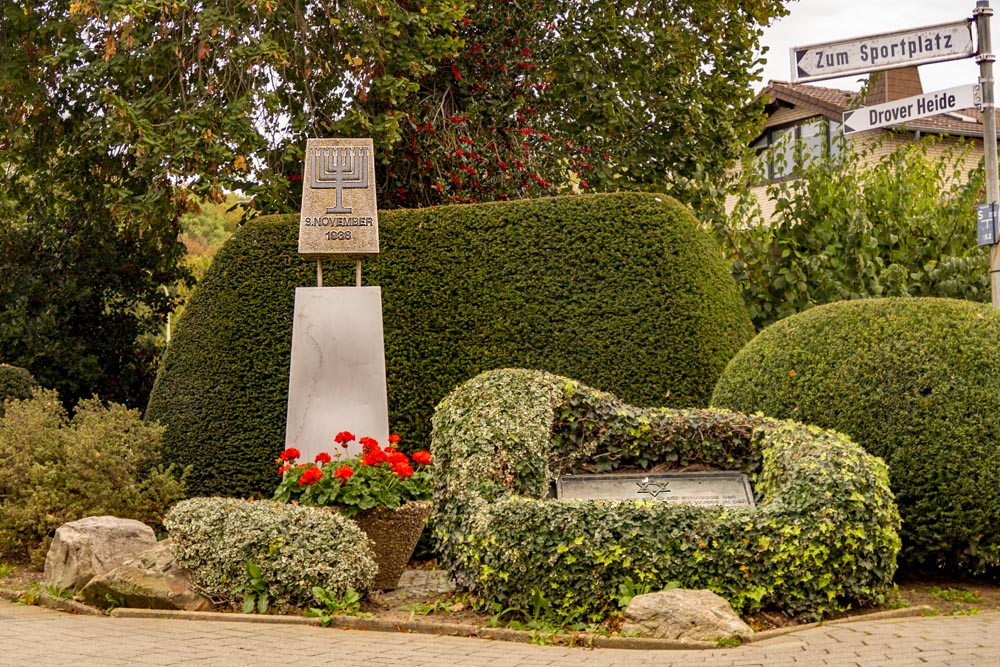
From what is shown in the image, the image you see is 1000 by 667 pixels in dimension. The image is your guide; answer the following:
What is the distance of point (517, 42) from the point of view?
14812mm

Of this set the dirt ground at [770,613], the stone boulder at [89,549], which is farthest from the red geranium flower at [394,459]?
the stone boulder at [89,549]

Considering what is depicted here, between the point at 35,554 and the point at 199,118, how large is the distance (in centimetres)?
533

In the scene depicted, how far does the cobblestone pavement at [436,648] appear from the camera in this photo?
5.18 meters

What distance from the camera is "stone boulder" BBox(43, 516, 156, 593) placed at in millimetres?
7598

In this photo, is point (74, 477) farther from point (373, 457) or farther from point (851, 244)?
point (851, 244)

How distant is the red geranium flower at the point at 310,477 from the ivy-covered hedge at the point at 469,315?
234cm

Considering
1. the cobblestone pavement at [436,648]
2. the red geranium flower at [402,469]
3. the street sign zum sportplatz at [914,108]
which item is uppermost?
the street sign zum sportplatz at [914,108]

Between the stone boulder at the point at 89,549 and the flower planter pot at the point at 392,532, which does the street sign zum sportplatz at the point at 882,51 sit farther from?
the stone boulder at the point at 89,549

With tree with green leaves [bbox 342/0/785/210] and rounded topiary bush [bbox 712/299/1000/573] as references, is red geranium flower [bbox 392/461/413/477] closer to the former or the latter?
rounded topiary bush [bbox 712/299/1000/573]

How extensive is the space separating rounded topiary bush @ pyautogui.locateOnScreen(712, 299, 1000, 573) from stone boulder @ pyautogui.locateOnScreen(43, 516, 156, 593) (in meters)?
4.73

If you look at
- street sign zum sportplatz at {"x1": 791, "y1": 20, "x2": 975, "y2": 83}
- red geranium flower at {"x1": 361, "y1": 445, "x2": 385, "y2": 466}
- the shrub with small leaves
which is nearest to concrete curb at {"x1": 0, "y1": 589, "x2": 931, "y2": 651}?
red geranium flower at {"x1": 361, "y1": 445, "x2": 385, "y2": 466}

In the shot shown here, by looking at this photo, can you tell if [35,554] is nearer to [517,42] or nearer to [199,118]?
[199,118]

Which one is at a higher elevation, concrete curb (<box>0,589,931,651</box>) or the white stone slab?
the white stone slab

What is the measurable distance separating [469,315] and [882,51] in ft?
13.8
